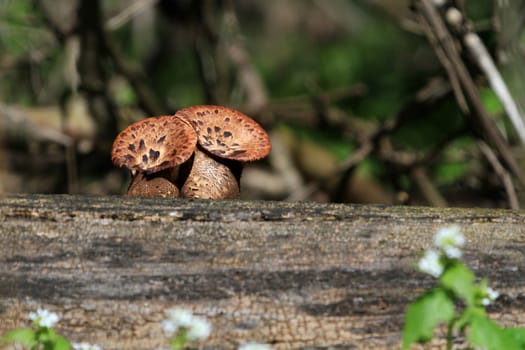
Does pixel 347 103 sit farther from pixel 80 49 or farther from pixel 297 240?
pixel 297 240

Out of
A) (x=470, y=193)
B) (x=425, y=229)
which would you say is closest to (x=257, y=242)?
(x=425, y=229)

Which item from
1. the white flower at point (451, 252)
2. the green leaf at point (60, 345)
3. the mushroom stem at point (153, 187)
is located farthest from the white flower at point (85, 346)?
the white flower at point (451, 252)

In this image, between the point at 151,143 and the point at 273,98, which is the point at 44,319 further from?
the point at 273,98

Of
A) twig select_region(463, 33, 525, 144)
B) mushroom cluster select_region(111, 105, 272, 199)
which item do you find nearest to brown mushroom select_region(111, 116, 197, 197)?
mushroom cluster select_region(111, 105, 272, 199)

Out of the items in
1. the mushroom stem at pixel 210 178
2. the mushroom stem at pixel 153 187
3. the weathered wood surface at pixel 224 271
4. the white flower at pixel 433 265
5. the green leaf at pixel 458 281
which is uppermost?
the mushroom stem at pixel 210 178

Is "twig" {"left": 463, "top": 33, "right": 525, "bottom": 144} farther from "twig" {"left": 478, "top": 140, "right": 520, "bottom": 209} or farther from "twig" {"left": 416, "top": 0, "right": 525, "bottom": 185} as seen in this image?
"twig" {"left": 478, "top": 140, "right": 520, "bottom": 209}

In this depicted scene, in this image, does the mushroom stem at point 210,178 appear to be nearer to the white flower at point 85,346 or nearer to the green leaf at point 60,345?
the white flower at point 85,346
